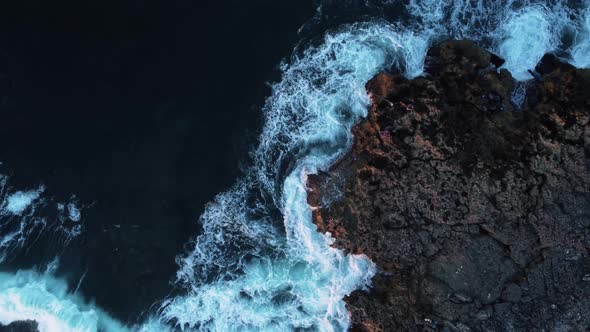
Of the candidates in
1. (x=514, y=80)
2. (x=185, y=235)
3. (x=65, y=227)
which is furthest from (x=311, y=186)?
(x=65, y=227)

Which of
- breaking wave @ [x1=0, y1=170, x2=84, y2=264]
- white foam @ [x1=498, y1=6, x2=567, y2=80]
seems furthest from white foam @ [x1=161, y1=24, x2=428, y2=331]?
breaking wave @ [x1=0, y1=170, x2=84, y2=264]

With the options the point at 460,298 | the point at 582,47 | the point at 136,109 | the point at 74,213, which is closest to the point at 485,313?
the point at 460,298

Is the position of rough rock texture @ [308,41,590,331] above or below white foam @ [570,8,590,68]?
below

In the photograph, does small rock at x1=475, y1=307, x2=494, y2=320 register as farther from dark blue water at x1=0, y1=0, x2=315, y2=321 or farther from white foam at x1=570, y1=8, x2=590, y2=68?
dark blue water at x1=0, y1=0, x2=315, y2=321

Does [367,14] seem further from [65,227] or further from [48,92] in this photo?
[65,227]

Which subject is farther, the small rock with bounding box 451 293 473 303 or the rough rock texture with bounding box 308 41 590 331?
the small rock with bounding box 451 293 473 303

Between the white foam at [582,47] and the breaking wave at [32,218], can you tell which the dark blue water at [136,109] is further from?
the white foam at [582,47]

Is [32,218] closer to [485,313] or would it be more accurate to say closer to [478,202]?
[478,202]
